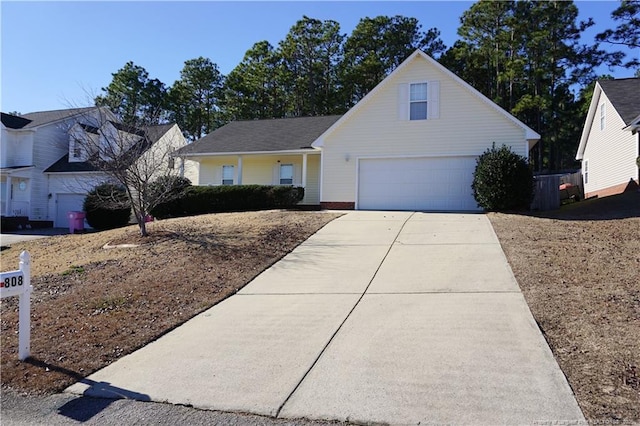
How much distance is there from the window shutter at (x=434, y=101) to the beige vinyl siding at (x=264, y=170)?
6.11m

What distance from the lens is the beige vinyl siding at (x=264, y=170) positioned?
21.5 meters

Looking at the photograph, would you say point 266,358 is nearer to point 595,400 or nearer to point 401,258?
point 595,400

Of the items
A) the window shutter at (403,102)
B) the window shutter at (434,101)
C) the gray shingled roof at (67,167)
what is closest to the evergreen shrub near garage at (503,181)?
the window shutter at (434,101)

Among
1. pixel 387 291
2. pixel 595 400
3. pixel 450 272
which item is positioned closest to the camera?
pixel 595 400

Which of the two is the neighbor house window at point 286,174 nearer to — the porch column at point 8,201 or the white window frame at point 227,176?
the white window frame at point 227,176

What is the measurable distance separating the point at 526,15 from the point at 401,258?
33.1 meters

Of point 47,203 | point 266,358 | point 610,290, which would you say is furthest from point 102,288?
point 47,203

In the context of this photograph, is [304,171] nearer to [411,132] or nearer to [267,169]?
[267,169]

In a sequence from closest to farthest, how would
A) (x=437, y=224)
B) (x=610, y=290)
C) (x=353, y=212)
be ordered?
(x=610, y=290) < (x=437, y=224) < (x=353, y=212)

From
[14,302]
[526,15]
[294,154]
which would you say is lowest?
[14,302]

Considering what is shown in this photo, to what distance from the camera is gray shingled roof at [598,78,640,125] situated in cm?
1877

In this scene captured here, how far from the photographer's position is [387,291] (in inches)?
291

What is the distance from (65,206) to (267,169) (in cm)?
1295

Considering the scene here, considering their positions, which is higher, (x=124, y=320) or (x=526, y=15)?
(x=526, y=15)
